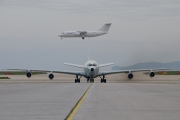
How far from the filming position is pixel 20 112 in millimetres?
18344

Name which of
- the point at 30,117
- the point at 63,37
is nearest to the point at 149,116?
the point at 30,117

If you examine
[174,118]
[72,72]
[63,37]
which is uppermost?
[63,37]

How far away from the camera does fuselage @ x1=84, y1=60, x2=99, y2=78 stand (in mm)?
76925

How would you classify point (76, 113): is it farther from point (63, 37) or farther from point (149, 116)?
point (63, 37)

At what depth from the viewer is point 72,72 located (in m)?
81.8

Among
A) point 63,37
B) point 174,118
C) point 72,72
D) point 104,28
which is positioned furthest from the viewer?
point 104,28

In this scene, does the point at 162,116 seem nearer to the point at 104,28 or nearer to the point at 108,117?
the point at 108,117

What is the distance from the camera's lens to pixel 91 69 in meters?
76.4

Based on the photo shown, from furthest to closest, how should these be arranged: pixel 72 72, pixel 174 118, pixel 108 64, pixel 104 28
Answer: pixel 104 28, pixel 108 64, pixel 72 72, pixel 174 118

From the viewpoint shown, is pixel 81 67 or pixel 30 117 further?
pixel 81 67

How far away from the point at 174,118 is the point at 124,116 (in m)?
1.57

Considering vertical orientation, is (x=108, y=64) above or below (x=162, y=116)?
above

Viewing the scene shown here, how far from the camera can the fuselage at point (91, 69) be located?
252 feet

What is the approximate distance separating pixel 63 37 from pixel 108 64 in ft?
220
